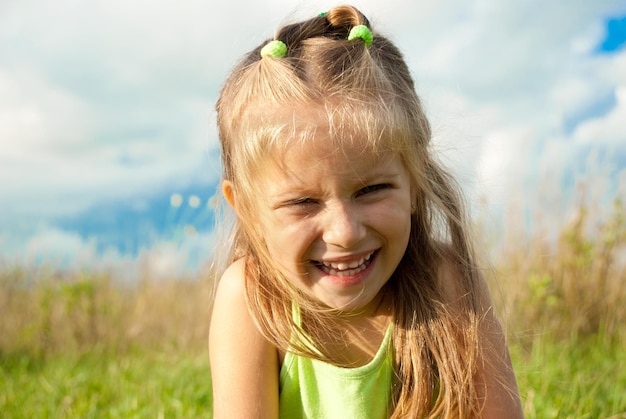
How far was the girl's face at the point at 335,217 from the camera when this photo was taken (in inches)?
69.9

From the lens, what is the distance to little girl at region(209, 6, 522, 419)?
5.98 feet

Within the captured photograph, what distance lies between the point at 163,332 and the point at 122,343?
1.15ft

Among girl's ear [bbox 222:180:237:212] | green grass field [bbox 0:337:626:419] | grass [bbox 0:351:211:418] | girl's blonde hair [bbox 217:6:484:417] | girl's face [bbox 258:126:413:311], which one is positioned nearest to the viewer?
girl's face [bbox 258:126:413:311]

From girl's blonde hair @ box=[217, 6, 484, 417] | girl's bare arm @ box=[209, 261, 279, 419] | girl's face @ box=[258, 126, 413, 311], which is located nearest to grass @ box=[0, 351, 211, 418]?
girl's bare arm @ box=[209, 261, 279, 419]

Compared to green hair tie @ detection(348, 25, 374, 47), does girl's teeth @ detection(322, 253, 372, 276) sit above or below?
below

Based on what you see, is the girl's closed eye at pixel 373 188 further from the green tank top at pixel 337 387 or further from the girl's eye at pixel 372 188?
the green tank top at pixel 337 387

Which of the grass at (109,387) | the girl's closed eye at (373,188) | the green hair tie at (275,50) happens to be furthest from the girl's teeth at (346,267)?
the grass at (109,387)

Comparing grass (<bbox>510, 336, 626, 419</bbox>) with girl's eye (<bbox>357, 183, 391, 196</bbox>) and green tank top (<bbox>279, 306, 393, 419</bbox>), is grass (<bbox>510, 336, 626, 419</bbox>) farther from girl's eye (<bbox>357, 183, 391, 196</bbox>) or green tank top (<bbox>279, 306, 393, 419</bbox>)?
girl's eye (<bbox>357, 183, 391, 196</bbox>)

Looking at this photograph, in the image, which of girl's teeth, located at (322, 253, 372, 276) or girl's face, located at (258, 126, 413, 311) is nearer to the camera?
girl's face, located at (258, 126, 413, 311)

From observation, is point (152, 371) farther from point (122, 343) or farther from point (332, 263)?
point (332, 263)

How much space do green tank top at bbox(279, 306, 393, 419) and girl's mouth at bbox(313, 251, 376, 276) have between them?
0.36 metres

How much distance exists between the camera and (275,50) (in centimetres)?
204

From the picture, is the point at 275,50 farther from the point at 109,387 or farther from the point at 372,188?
the point at 109,387

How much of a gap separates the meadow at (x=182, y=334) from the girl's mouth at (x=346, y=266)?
0.66 metres
